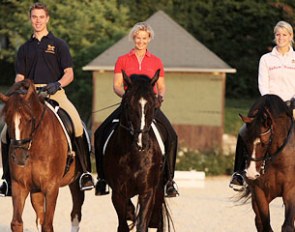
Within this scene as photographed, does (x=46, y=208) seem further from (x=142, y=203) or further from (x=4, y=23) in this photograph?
(x=4, y=23)

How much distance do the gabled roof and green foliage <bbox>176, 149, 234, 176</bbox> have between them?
14.8 feet

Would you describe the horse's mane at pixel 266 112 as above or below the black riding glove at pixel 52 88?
below

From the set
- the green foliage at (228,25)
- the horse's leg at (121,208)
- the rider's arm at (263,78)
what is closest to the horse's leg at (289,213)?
the rider's arm at (263,78)

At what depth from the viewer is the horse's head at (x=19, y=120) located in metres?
9.45

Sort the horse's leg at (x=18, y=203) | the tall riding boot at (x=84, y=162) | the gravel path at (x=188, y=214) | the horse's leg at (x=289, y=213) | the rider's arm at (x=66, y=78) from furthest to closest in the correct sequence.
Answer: the gravel path at (x=188, y=214) < the tall riding boot at (x=84, y=162) < the rider's arm at (x=66, y=78) < the horse's leg at (x=289, y=213) < the horse's leg at (x=18, y=203)

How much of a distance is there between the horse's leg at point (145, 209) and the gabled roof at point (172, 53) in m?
17.7

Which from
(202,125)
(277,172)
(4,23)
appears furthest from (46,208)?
(4,23)

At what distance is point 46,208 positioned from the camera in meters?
10.3

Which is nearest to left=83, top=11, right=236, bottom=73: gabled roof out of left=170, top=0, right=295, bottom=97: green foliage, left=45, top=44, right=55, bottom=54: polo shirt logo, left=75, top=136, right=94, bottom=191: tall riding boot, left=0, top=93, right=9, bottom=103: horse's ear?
left=75, top=136, right=94, bottom=191: tall riding boot

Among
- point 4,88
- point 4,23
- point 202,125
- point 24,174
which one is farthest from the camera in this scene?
point 4,88

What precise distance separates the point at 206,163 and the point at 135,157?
14.2 metres

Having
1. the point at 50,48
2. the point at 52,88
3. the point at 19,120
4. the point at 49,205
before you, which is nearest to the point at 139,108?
the point at 19,120

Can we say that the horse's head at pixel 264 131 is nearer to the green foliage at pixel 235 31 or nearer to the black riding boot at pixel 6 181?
the black riding boot at pixel 6 181

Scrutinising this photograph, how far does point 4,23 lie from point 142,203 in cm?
3631
